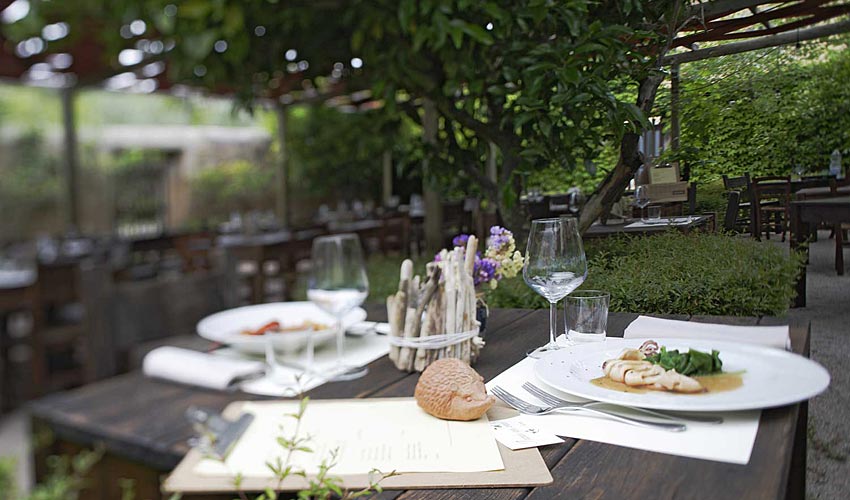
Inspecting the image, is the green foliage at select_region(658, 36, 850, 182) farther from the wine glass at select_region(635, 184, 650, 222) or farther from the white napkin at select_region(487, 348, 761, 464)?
the white napkin at select_region(487, 348, 761, 464)

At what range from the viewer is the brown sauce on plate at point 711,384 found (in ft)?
1.53

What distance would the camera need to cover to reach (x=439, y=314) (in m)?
0.70

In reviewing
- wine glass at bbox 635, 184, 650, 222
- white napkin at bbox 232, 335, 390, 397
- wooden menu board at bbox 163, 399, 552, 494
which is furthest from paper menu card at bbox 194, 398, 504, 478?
wine glass at bbox 635, 184, 650, 222

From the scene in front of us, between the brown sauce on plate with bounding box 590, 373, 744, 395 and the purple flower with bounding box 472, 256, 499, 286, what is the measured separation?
0.24m

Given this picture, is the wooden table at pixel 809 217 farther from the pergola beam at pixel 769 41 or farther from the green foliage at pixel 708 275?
the pergola beam at pixel 769 41

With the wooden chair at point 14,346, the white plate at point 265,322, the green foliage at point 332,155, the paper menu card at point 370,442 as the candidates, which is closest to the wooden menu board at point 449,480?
the paper menu card at point 370,442

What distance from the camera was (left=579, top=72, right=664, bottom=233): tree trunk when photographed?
21.4 inches

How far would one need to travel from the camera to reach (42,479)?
3.47 ft

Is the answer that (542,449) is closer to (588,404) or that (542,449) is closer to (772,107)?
(588,404)

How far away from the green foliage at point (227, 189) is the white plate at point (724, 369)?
4810 millimetres

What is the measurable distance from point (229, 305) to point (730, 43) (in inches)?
47.9

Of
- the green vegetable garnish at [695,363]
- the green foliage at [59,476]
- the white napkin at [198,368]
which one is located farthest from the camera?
the white napkin at [198,368]

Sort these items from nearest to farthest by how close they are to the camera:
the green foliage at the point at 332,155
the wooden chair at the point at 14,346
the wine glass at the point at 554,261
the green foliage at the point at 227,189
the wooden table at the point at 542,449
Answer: the wooden table at the point at 542,449 → the wine glass at the point at 554,261 → the wooden chair at the point at 14,346 → the green foliage at the point at 332,155 → the green foliage at the point at 227,189

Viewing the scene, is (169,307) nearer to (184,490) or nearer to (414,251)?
(414,251)
